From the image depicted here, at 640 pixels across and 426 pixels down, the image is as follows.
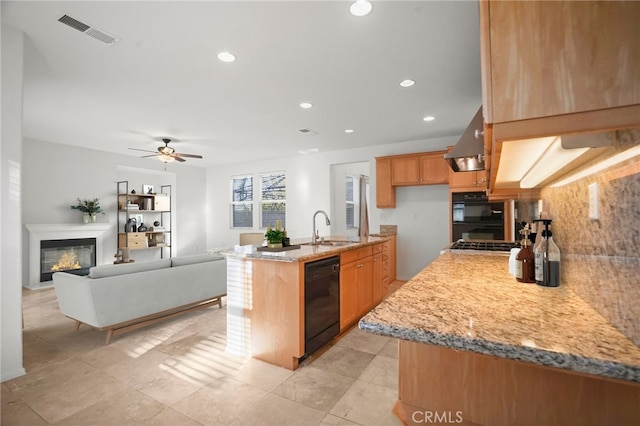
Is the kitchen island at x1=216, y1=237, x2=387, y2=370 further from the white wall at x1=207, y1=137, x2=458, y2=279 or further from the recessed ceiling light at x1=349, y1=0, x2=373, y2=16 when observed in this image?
the white wall at x1=207, y1=137, x2=458, y2=279

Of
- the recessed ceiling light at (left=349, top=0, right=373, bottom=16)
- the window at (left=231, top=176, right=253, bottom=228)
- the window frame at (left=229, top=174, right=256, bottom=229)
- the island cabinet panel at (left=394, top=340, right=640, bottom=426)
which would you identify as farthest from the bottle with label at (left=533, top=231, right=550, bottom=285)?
the window at (left=231, top=176, right=253, bottom=228)

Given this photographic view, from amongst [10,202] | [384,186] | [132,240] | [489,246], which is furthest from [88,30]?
[132,240]

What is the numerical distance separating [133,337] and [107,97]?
272 centimetres

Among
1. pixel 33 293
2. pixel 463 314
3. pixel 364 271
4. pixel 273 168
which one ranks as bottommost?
pixel 33 293

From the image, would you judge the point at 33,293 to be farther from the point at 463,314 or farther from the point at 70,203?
the point at 463,314

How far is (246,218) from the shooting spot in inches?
314

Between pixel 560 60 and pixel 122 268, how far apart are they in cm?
376

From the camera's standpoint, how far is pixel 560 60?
0.62 metres

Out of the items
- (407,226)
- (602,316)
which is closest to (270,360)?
(602,316)

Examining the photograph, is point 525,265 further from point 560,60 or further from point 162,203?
point 162,203

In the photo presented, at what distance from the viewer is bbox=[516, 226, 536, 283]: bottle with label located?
135 centimetres

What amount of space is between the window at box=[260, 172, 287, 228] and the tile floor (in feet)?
14.5

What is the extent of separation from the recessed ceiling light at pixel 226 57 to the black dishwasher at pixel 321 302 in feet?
6.33

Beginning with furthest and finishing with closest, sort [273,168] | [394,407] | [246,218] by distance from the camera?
[246,218], [273,168], [394,407]
